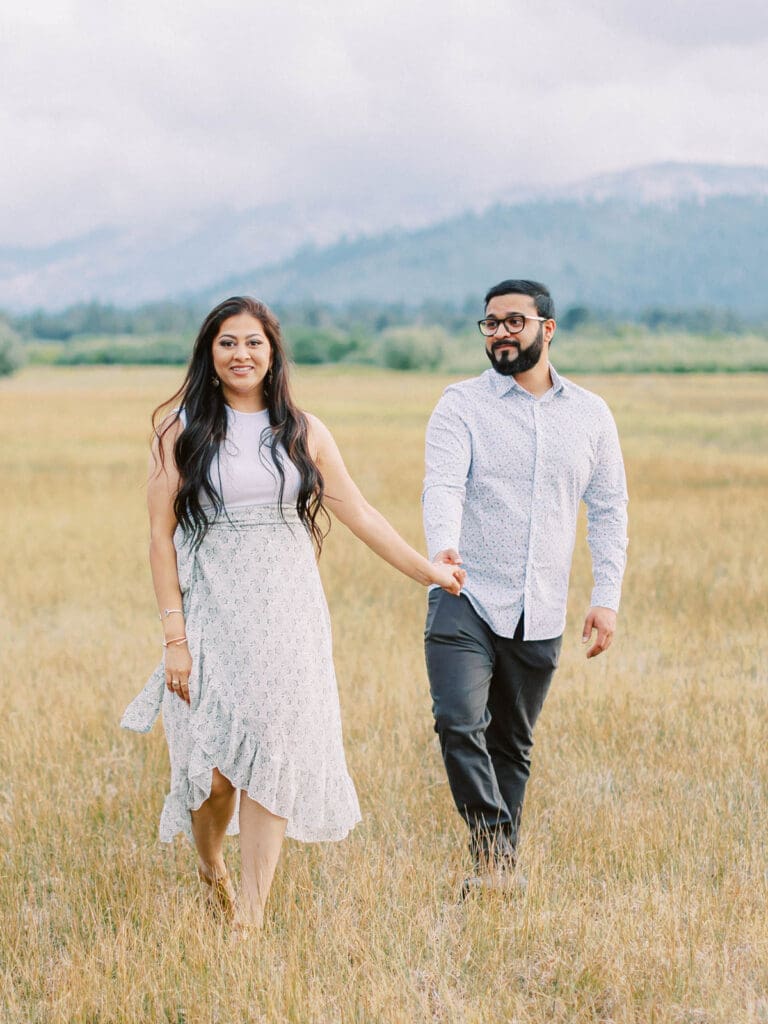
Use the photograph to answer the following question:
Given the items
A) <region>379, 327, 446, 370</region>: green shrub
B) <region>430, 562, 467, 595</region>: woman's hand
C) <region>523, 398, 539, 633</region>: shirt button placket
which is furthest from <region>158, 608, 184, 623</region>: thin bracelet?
<region>379, 327, 446, 370</region>: green shrub

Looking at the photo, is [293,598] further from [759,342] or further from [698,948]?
[759,342]

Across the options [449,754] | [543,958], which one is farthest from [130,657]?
[543,958]

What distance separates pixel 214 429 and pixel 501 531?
117cm

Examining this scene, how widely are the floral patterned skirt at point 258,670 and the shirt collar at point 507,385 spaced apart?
1044 millimetres

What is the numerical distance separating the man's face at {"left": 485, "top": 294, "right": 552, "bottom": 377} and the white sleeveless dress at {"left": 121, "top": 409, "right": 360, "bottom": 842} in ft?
3.40

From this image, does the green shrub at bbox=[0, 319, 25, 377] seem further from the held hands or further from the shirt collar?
the held hands

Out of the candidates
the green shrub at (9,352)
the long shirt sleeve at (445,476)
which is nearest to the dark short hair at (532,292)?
the long shirt sleeve at (445,476)

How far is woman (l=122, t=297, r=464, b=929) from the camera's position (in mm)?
3416

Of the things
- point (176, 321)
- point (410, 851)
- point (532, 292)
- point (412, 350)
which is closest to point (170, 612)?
point (410, 851)

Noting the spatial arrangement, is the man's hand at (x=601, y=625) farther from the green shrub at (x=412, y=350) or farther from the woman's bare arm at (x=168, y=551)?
the green shrub at (x=412, y=350)

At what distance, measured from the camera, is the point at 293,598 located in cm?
345

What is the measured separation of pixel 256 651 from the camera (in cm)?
342

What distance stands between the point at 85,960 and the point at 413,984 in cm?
103

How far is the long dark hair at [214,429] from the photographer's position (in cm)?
338
